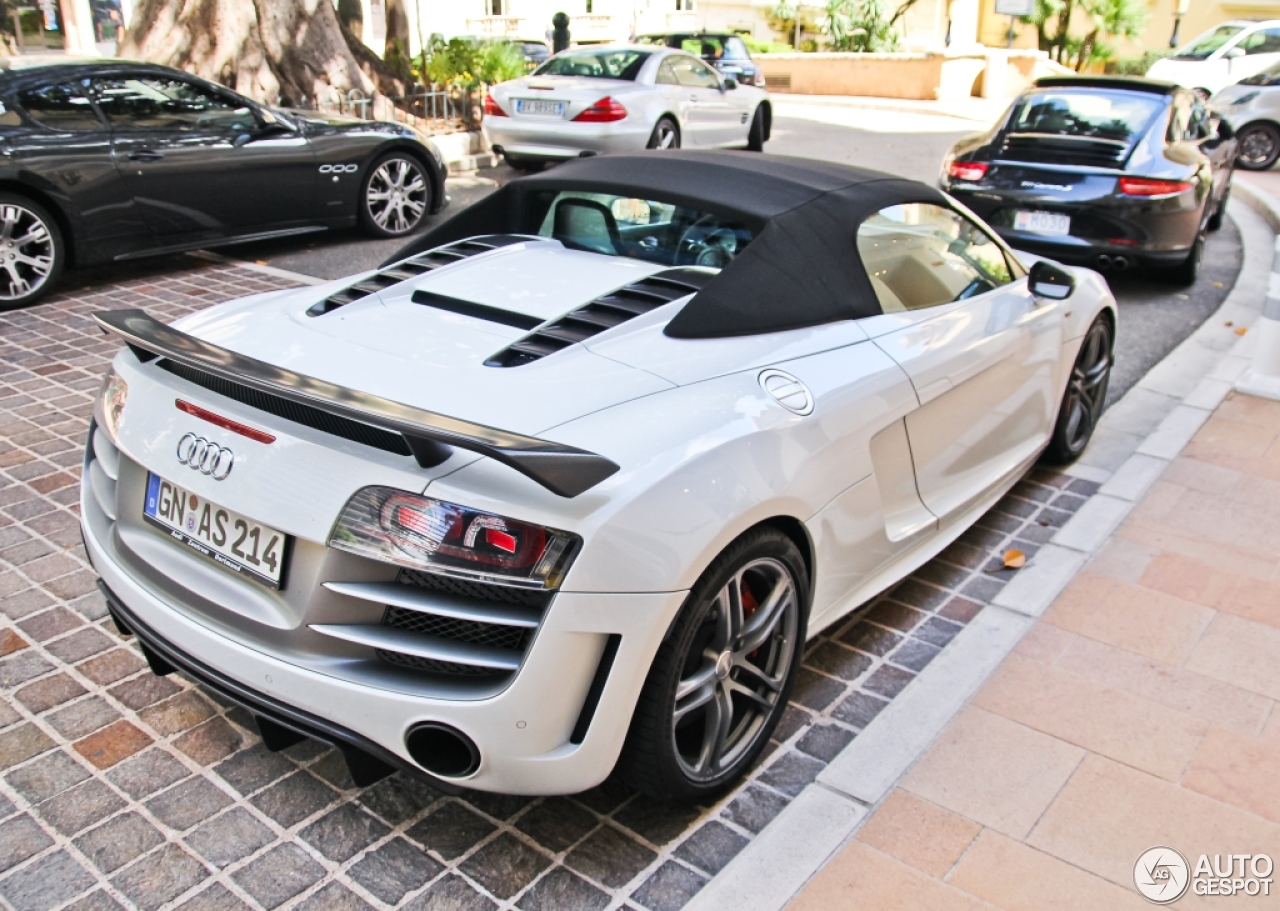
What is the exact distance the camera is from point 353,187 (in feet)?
29.9

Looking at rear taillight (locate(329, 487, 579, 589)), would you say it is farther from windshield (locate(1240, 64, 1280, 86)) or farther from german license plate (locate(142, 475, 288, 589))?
windshield (locate(1240, 64, 1280, 86))

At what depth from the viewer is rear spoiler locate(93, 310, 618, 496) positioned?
2.24m

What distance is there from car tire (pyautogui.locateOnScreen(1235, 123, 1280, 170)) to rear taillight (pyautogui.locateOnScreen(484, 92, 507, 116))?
427 inches

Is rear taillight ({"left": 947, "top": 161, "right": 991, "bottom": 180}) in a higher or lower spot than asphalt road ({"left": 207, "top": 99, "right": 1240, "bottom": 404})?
higher

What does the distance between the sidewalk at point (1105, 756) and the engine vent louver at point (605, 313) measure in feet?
4.82

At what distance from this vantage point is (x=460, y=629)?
2443 millimetres

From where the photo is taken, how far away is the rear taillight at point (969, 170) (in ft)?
27.8

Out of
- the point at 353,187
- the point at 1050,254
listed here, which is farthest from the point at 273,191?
the point at 1050,254

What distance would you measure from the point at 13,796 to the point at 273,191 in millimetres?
6444

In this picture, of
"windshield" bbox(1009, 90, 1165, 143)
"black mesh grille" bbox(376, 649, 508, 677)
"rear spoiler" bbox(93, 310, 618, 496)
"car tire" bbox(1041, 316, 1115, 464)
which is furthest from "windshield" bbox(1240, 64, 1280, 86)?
"black mesh grille" bbox(376, 649, 508, 677)

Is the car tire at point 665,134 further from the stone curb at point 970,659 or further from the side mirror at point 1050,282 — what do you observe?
the side mirror at point 1050,282

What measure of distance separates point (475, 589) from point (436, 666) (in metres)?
0.20

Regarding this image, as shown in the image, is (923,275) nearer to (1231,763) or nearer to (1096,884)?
(1231,763)

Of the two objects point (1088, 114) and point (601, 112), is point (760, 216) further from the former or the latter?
point (601, 112)
